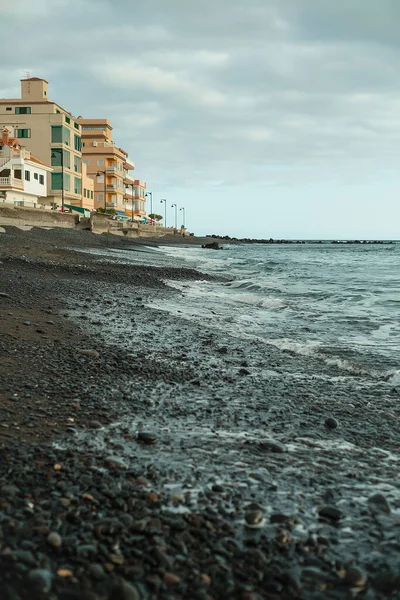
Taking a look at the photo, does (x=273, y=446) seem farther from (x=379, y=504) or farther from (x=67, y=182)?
(x=67, y=182)

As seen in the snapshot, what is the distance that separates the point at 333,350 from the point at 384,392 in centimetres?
231

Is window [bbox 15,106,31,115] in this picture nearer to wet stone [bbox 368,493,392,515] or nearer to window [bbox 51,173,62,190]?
window [bbox 51,173,62,190]

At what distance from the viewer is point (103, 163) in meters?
83.9

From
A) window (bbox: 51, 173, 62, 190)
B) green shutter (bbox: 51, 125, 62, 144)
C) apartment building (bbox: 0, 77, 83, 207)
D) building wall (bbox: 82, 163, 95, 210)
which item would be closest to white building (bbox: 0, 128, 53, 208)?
window (bbox: 51, 173, 62, 190)

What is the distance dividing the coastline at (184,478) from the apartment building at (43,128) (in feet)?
175

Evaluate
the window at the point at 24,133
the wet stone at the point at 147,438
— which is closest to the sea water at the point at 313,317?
the wet stone at the point at 147,438

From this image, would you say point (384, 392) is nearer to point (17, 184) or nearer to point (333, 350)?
point (333, 350)

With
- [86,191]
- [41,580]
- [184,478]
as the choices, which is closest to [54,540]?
[41,580]

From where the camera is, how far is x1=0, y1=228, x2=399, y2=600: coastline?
2.52 m

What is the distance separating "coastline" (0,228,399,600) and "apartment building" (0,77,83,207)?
5336 centimetres

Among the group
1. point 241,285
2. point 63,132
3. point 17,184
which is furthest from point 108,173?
point 241,285

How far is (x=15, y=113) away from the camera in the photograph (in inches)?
2297

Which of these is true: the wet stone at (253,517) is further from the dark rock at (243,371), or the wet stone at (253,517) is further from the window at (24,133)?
the window at (24,133)

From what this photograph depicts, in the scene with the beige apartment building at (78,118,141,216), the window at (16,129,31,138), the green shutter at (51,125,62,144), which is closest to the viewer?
the green shutter at (51,125,62,144)
